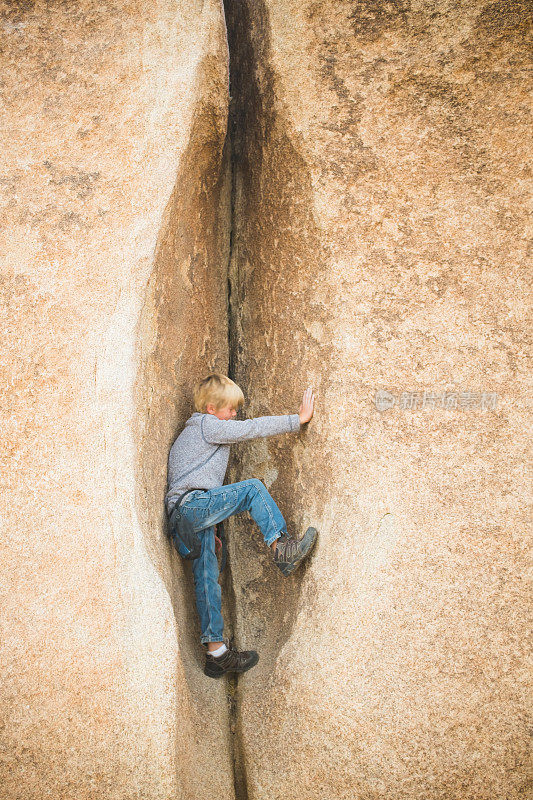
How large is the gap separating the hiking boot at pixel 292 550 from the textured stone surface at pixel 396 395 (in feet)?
0.28

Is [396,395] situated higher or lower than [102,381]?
lower

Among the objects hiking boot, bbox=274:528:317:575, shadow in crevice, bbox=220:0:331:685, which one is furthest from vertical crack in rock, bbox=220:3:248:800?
hiking boot, bbox=274:528:317:575

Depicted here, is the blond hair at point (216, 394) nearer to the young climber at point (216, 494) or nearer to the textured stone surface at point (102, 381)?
the young climber at point (216, 494)

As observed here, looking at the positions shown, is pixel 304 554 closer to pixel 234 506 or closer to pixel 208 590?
pixel 234 506

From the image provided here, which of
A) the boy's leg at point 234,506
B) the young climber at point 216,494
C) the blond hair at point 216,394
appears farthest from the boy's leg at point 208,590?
the blond hair at point 216,394

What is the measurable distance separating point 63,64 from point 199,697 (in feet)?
10.0

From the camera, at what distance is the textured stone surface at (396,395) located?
2.77 m

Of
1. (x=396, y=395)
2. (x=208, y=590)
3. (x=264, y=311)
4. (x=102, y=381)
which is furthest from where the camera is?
(x=264, y=311)

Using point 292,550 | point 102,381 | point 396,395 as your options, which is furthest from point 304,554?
point 102,381

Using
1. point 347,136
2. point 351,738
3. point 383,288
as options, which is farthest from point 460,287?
point 351,738

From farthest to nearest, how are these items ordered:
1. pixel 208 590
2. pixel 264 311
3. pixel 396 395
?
pixel 264 311, pixel 208 590, pixel 396 395

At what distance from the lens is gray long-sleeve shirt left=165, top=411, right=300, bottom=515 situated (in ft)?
10.3

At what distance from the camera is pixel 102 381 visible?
2895mm

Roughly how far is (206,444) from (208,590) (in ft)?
2.28
